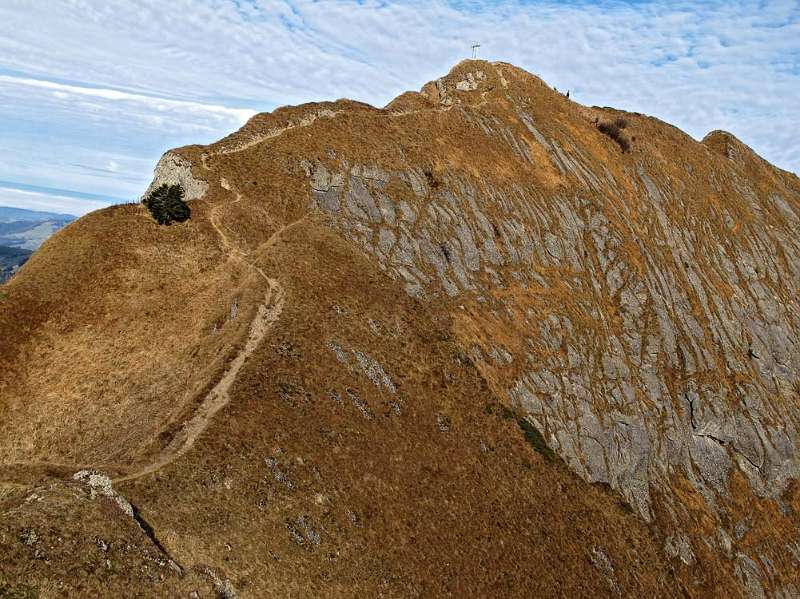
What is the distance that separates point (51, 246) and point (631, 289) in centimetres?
5972

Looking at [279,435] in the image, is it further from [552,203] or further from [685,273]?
[685,273]

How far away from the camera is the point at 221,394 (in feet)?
110

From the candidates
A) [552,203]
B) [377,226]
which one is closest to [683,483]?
[552,203]

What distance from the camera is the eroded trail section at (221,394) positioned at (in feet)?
94.7

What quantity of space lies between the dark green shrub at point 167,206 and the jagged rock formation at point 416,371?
0.91 metres

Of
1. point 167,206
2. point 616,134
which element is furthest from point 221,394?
point 616,134

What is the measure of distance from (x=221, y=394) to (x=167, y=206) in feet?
74.0

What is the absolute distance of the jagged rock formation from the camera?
1145 inches

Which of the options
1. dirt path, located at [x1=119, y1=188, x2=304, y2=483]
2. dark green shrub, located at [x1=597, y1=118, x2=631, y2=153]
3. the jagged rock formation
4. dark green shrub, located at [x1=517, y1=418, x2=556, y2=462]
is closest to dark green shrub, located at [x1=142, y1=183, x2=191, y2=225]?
the jagged rock formation

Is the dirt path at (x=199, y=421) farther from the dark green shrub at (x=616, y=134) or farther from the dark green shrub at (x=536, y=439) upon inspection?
the dark green shrub at (x=616, y=134)

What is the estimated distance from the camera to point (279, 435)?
32281 millimetres

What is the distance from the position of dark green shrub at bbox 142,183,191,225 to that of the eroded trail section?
37.2 ft

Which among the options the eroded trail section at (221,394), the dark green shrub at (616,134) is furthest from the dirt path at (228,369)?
the dark green shrub at (616,134)

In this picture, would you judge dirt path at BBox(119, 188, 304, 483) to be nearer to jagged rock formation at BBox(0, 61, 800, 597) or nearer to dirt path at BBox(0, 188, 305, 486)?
dirt path at BBox(0, 188, 305, 486)
